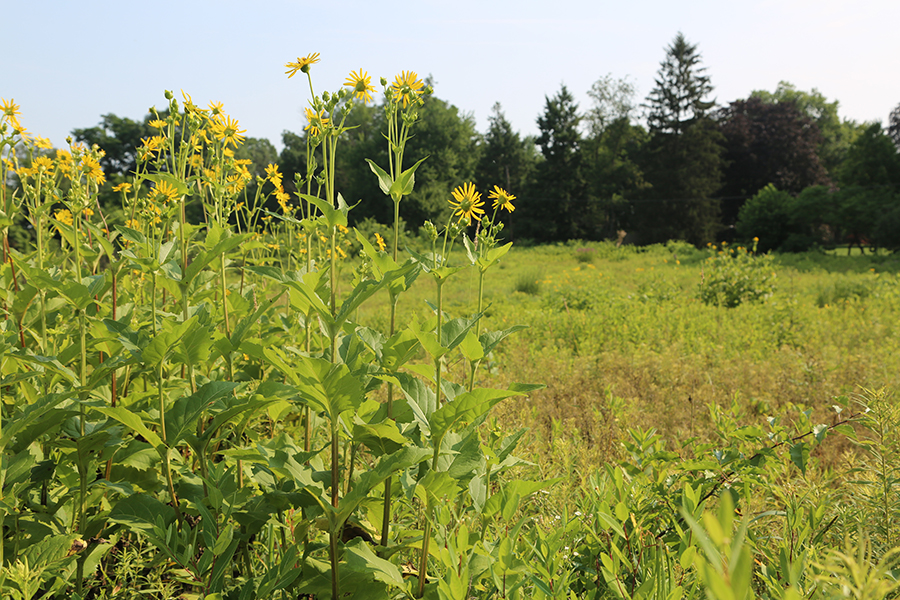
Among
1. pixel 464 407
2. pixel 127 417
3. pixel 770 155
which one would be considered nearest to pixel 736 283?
pixel 464 407

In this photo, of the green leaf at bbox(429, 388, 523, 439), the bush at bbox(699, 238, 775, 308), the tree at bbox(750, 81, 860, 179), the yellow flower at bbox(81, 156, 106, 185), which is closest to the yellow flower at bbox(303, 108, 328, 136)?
the green leaf at bbox(429, 388, 523, 439)

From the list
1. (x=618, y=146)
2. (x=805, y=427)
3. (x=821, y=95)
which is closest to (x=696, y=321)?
(x=805, y=427)

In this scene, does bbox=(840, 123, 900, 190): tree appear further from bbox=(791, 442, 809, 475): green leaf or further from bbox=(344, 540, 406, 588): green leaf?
bbox=(344, 540, 406, 588): green leaf

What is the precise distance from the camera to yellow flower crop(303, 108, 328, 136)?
1.30 meters

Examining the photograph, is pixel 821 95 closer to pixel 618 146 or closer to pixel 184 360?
pixel 618 146

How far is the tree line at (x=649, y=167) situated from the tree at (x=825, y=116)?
896mm

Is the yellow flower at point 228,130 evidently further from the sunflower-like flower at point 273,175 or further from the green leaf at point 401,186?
the green leaf at point 401,186

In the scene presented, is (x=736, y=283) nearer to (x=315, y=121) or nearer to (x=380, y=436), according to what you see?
(x=315, y=121)

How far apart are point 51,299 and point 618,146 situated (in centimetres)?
3666

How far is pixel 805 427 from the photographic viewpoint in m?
1.64

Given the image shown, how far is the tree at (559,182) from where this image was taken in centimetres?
3262

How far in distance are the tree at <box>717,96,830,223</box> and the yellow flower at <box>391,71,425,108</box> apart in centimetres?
3402

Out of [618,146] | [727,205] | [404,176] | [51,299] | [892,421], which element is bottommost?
[892,421]

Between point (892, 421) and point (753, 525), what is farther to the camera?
point (753, 525)
